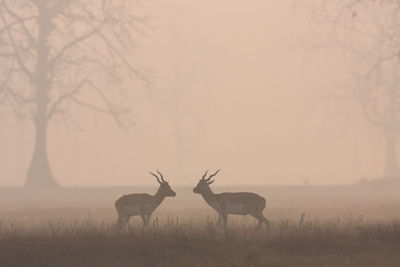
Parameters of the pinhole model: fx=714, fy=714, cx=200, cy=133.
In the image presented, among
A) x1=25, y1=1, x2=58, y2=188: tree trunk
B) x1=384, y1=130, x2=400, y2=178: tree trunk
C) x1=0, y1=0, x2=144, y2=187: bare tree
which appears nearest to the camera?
x1=0, y1=0, x2=144, y2=187: bare tree

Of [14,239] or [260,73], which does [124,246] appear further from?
[260,73]

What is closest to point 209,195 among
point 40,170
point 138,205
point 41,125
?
point 138,205

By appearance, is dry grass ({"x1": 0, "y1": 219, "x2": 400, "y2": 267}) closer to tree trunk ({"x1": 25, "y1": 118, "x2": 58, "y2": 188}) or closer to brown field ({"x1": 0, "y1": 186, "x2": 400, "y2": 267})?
brown field ({"x1": 0, "y1": 186, "x2": 400, "y2": 267})

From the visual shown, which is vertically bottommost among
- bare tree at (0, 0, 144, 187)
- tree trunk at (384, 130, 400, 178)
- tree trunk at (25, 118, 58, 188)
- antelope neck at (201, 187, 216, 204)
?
antelope neck at (201, 187, 216, 204)

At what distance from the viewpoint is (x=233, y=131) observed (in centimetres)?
10319

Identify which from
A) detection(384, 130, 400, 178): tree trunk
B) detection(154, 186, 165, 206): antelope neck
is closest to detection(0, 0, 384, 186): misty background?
detection(384, 130, 400, 178): tree trunk

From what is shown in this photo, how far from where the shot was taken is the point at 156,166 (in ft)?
285

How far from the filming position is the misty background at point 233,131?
82250 millimetres

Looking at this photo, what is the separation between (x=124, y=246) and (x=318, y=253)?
332 cm

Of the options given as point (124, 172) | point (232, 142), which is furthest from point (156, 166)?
point (232, 142)

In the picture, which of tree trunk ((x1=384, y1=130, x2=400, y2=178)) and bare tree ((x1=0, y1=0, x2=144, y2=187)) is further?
tree trunk ((x1=384, y1=130, x2=400, y2=178))

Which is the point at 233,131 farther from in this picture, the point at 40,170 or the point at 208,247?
the point at 208,247

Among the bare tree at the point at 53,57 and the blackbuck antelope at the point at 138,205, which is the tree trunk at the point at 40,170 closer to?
the bare tree at the point at 53,57

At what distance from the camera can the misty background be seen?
270ft
